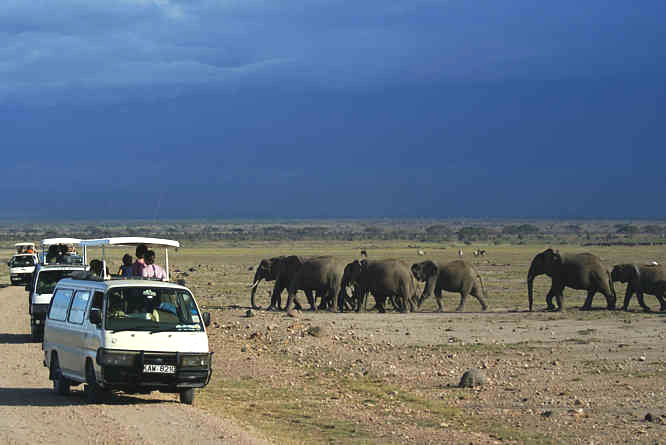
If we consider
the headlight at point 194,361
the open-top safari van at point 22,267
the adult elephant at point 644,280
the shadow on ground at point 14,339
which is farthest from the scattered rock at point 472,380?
the open-top safari van at point 22,267

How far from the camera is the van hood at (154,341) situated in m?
15.9

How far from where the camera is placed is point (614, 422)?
51.4 ft

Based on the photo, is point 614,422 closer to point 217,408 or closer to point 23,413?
point 217,408

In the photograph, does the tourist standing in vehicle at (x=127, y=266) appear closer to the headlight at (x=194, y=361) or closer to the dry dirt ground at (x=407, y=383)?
Result: the dry dirt ground at (x=407, y=383)

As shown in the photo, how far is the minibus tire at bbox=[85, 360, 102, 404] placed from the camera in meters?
16.2

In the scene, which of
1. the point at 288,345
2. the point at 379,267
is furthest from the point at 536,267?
the point at 288,345

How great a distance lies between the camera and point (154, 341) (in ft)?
52.5

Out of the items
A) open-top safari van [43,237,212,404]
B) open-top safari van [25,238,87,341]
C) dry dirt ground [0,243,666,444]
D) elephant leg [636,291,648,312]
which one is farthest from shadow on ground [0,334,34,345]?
elephant leg [636,291,648,312]

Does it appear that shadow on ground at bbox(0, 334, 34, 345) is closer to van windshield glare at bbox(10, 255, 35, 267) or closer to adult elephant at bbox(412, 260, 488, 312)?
adult elephant at bbox(412, 260, 488, 312)

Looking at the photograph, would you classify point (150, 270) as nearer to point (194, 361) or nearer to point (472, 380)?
point (194, 361)

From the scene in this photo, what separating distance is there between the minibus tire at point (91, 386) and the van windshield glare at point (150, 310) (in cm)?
77

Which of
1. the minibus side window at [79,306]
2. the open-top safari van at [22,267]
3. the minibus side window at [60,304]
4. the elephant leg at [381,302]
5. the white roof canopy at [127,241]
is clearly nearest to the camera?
the minibus side window at [79,306]

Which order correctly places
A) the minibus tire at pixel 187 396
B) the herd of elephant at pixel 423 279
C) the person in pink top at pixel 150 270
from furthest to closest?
the herd of elephant at pixel 423 279, the person in pink top at pixel 150 270, the minibus tire at pixel 187 396

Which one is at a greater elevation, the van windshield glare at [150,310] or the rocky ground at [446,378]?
the van windshield glare at [150,310]
